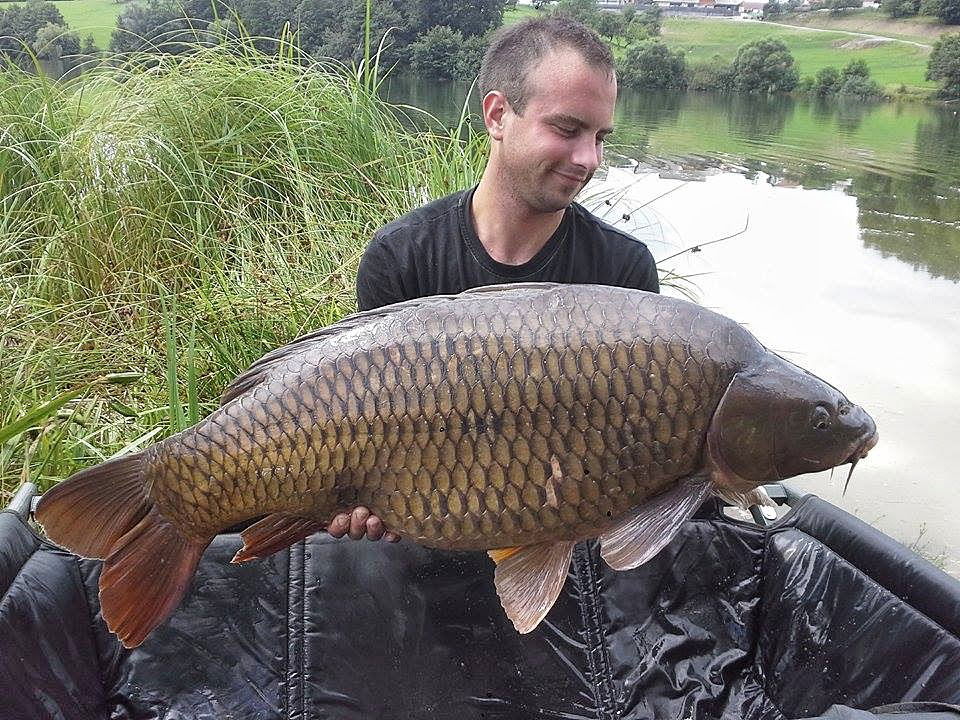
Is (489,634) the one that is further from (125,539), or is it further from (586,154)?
(586,154)

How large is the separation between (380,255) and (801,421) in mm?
889

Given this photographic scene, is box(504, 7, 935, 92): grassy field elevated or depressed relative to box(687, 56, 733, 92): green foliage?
elevated

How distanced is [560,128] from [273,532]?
0.85 meters

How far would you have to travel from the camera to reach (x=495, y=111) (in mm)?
1632

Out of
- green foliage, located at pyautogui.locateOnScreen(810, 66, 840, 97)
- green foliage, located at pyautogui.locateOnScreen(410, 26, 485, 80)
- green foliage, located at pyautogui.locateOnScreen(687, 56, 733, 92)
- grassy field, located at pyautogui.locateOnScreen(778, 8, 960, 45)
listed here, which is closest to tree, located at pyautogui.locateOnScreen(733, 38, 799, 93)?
green foliage, located at pyautogui.locateOnScreen(687, 56, 733, 92)

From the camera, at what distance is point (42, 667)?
1269 mm

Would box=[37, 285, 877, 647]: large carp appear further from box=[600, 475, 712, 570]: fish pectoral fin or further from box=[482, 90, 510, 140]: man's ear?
box=[482, 90, 510, 140]: man's ear

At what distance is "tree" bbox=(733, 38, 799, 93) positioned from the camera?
12352 mm

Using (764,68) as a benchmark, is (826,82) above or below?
below

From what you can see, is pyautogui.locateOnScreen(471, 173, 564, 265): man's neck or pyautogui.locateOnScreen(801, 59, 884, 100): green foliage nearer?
pyautogui.locateOnScreen(471, 173, 564, 265): man's neck

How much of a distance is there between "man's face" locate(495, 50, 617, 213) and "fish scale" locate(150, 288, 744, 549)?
1.67 ft

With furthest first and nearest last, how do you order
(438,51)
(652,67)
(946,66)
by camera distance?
(946,66) → (652,67) → (438,51)

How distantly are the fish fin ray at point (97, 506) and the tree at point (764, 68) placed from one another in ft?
41.8

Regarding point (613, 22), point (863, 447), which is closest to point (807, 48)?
point (613, 22)
